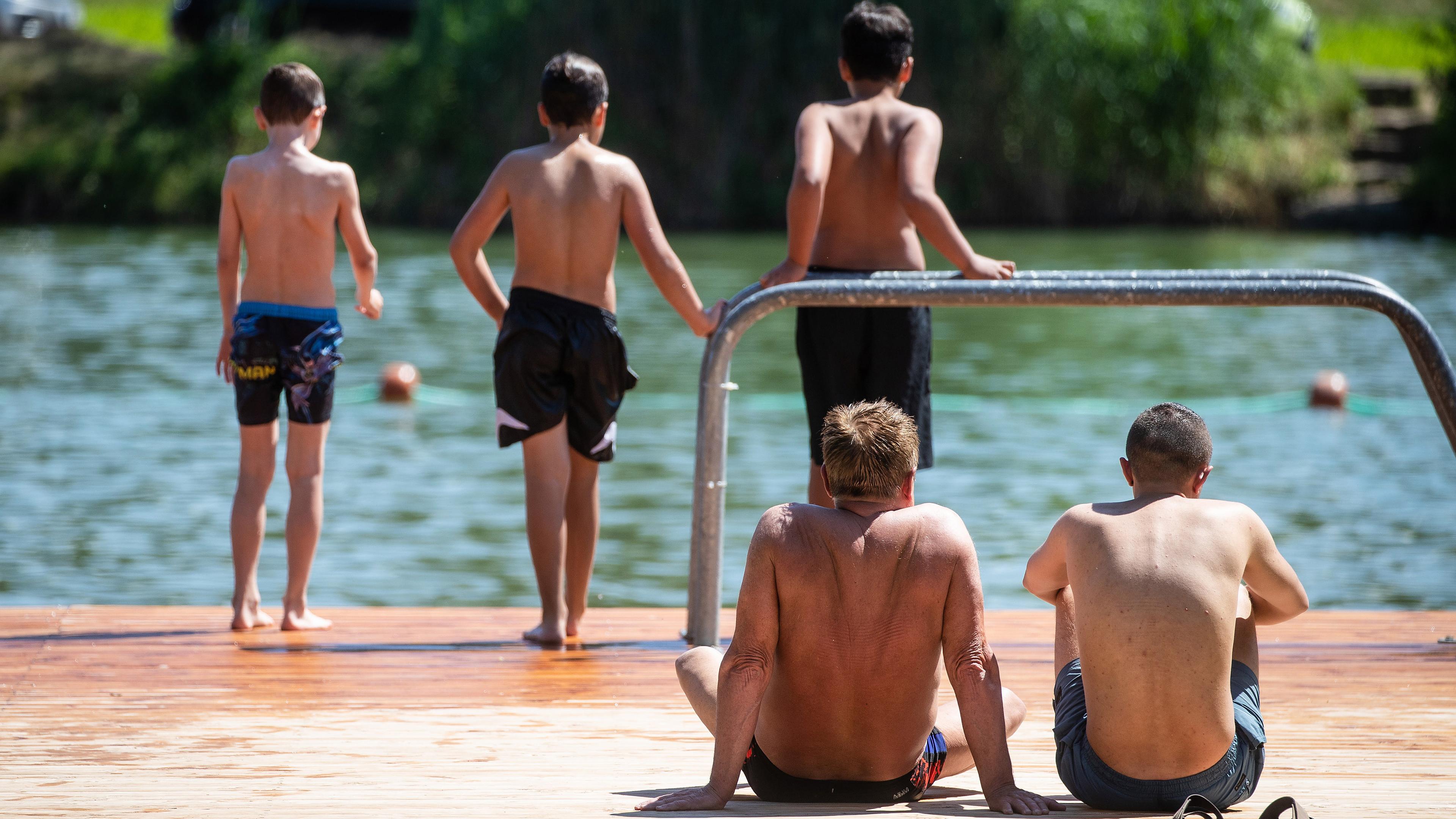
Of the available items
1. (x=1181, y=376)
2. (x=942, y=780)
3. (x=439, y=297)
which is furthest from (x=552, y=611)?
(x=439, y=297)

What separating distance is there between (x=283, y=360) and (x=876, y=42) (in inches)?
71.2

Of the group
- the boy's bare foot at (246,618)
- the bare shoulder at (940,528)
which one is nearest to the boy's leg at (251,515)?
the boy's bare foot at (246,618)

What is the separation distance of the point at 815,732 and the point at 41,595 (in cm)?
519

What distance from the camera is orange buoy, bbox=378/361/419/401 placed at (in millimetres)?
12727

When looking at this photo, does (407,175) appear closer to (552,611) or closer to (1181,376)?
(1181,376)

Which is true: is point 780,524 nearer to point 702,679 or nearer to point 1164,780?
point 702,679

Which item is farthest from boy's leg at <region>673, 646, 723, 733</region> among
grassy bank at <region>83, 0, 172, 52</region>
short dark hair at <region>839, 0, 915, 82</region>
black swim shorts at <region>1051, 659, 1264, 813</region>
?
grassy bank at <region>83, 0, 172, 52</region>

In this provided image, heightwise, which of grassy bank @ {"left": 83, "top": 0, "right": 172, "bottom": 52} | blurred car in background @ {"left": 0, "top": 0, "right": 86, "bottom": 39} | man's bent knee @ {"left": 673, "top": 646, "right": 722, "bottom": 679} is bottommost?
man's bent knee @ {"left": 673, "top": 646, "right": 722, "bottom": 679}

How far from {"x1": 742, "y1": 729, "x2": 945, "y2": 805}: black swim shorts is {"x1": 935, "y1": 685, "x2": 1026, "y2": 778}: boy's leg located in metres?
0.11

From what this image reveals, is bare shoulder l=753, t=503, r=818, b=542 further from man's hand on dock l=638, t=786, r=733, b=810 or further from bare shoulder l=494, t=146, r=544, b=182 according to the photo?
bare shoulder l=494, t=146, r=544, b=182

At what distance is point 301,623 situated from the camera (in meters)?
4.68

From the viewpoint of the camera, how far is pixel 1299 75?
2598cm

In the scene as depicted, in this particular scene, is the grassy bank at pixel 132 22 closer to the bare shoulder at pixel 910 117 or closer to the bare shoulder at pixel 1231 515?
the bare shoulder at pixel 910 117

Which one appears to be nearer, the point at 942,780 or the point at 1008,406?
the point at 942,780
